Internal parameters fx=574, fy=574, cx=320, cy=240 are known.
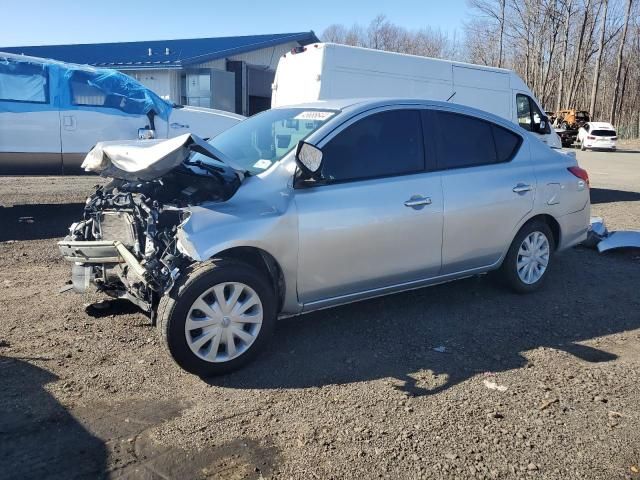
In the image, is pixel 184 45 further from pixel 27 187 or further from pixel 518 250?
pixel 518 250

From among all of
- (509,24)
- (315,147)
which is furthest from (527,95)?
(509,24)

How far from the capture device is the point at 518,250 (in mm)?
5324

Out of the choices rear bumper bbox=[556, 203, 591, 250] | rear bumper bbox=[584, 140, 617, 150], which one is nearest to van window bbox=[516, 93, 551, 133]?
rear bumper bbox=[556, 203, 591, 250]

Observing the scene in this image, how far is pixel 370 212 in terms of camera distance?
13.9 feet

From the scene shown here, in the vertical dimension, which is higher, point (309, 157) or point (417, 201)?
point (309, 157)

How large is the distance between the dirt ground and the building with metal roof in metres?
20.8

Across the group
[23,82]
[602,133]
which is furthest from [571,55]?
[23,82]

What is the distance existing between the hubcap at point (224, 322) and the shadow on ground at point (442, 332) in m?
0.20

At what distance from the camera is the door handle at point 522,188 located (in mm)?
5160

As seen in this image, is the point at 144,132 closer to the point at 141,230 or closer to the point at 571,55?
the point at 141,230

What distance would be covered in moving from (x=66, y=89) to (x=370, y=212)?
6.71 metres

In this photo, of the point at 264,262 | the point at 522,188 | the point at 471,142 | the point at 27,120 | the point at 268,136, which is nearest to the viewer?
the point at 264,262

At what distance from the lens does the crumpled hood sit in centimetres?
379

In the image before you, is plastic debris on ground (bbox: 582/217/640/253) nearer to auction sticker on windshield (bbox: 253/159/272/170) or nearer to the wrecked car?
the wrecked car
